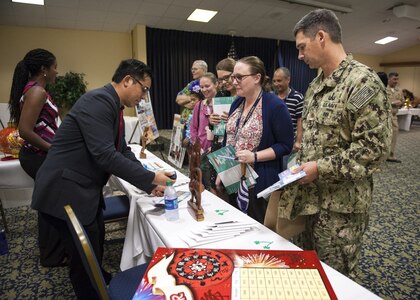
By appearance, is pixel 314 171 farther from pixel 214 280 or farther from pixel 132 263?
pixel 132 263

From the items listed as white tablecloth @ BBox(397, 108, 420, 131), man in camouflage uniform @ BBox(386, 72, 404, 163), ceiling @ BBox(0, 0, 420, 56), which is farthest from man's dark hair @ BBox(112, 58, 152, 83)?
white tablecloth @ BBox(397, 108, 420, 131)

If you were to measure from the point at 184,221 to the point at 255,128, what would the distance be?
0.66 metres

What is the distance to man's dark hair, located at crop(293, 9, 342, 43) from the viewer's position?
1031 millimetres

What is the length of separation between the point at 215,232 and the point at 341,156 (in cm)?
54

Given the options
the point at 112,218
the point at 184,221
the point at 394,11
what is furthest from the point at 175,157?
the point at 394,11

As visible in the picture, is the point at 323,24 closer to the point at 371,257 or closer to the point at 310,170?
the point at 310,170

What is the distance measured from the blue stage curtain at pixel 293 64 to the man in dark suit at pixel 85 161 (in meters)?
8.09

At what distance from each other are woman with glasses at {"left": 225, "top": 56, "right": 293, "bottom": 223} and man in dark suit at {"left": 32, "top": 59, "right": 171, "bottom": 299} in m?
0.58

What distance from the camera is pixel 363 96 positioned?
37.1 inches

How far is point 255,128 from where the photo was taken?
159cm

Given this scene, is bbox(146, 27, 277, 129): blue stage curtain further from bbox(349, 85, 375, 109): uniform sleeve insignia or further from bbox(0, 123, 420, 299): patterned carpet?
bbox(349, 85, 375, 109): uniform sleeve insignia

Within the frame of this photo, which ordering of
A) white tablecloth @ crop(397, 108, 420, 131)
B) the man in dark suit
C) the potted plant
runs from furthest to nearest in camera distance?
1. white tablecloth @ crop(397, 108, 420, 131)
2. the potted plant
3. the man in dark suit

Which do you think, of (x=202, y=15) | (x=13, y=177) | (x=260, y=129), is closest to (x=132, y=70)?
A: (x=260, y=129)

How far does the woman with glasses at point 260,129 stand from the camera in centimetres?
155
